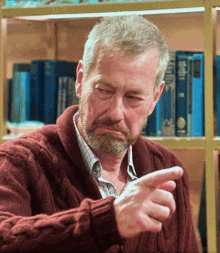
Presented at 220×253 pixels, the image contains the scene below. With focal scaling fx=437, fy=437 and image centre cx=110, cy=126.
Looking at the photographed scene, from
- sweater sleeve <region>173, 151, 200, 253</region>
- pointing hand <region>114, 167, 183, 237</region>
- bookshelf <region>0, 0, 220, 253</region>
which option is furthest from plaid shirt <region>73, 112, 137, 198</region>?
bookshelf <region>0, 0, 220, 253</region>

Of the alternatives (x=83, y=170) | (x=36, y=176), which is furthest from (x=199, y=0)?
(x=36, y=176)

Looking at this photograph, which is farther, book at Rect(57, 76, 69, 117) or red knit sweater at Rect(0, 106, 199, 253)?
book at Rect(57, 76, 69, 117)

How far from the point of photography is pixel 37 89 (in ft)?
6.29

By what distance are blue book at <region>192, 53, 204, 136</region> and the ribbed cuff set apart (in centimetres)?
94

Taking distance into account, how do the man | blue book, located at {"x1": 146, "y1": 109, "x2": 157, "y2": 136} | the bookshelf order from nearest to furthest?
the man, the bookshelf, blue book, located at {"x1": 146, "y1": 109, "x2": 157, "y2": 136}

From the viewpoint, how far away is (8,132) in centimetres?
194

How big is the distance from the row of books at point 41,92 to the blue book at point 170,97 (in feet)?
1.30

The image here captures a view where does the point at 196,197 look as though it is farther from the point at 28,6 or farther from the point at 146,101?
the point at 28,6

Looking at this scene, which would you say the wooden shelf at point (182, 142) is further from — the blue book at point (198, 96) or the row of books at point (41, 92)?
the row of books at point (41, 92)

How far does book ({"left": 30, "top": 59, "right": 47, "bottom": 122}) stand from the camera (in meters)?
1.92

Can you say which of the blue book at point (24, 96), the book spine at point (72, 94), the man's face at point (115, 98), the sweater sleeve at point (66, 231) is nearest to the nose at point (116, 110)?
the man's face at point (115, 98)

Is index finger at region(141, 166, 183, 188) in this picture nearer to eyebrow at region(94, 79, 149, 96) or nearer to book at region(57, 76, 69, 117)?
eyebrow at region(94, 79, 149, 96)

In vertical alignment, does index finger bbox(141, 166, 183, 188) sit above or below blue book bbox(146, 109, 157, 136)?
below

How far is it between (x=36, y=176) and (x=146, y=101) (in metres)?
0.40
